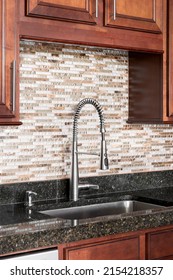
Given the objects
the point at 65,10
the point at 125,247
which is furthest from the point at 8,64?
the point at 125,247

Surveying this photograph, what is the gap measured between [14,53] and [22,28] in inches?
5.8

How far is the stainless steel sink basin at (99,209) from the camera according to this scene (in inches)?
108

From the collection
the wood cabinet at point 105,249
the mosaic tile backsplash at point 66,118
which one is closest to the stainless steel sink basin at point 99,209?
the mosaic tile backsplash at point 66,118

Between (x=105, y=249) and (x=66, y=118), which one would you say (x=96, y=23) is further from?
(x=105, y=249)

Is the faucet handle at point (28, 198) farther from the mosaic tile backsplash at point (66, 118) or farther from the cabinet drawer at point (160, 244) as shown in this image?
the cabinet drawer at point (160, 244)

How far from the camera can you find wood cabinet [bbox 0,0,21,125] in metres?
2.32

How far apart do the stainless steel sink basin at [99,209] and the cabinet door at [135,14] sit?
102 centimetres

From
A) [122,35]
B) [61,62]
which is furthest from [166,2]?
[61,62]

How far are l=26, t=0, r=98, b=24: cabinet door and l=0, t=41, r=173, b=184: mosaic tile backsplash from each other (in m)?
0.32

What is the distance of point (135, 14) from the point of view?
2.82 m

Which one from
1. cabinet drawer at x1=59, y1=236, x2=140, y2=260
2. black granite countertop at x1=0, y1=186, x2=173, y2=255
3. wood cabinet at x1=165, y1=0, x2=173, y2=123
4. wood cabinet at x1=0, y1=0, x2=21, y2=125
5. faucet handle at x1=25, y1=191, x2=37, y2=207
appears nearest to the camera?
black granite countertop at x1=0, y1=186, x2=173, y2=255

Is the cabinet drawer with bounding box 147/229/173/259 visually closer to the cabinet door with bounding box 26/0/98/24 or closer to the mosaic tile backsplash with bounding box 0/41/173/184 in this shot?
the mosaic tile backsplash with bounding box 0/41/173/184

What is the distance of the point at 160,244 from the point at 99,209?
50cm

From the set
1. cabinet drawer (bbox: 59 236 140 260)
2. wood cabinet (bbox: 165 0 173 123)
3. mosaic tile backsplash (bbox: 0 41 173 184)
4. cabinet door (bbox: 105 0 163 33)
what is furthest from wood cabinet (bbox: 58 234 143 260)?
cabinet door (bbox: 105 0 163 33)
